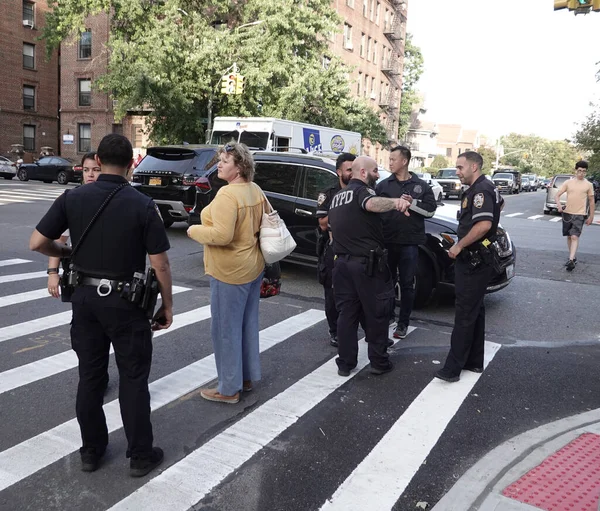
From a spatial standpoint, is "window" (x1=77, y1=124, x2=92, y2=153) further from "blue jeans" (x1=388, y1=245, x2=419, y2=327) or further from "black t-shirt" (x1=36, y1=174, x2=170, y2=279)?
"black t-shirt" (x1=36, y1=174, x2=170, y2=279)

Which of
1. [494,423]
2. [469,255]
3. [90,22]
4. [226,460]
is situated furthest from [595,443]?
[90,22]

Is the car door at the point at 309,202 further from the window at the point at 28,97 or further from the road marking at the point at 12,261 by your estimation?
the window at the point at 28,97

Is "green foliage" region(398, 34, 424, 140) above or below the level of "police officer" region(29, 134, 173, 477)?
above

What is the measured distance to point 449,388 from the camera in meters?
4.90

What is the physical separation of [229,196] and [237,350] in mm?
1158

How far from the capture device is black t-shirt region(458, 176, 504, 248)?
15.6 feet

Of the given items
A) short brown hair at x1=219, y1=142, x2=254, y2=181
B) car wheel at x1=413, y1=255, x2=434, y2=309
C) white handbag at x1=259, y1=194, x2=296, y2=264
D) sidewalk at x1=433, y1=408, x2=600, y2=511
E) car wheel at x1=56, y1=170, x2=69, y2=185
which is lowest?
car wheel at x1=56, y1=170, x2=69, y2=185

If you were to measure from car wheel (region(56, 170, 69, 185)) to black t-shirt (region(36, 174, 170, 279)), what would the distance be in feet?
99.3

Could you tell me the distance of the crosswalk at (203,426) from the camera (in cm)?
321

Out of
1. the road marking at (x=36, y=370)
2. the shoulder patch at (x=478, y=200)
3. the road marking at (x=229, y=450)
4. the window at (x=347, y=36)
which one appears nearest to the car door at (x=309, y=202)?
the road marking at (x=229, y=450)

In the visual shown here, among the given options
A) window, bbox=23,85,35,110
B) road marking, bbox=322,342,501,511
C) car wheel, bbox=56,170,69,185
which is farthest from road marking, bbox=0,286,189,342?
window, bbox=23,85,35,110

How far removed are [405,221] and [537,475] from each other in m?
3.07

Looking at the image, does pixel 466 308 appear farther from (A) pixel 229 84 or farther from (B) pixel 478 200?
(A) pixel 229 84

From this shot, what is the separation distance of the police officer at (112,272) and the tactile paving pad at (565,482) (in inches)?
85.7
